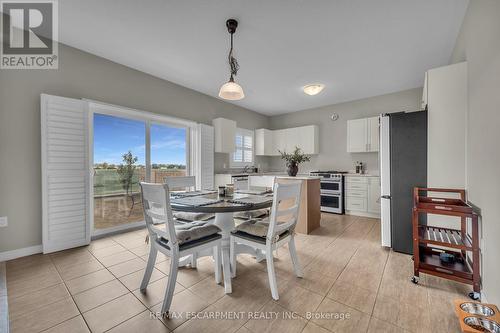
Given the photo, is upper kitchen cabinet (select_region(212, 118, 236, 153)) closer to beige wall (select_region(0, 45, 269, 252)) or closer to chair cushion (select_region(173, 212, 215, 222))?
beige wall (select_region(0, 45, 269, 252))

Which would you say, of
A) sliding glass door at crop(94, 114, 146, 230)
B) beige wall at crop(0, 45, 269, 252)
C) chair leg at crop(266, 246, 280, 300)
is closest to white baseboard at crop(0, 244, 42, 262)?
beige wall at crop(0, 45, 269, 252)

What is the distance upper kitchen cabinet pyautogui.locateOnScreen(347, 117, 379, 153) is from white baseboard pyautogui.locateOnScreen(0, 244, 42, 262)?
5462 millimetres

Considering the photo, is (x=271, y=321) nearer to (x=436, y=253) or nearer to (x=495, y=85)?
(x=436, y=253)

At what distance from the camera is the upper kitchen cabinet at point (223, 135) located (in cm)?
452

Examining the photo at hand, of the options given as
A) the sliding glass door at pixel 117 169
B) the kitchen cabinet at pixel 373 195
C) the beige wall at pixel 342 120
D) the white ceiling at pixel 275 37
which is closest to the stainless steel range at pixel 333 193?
the kitchen cabinet at pixel 373 195

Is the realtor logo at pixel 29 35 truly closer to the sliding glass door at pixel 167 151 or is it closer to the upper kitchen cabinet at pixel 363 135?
the sliding glass door at pixel 167 151

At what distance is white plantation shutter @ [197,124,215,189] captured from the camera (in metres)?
4.23

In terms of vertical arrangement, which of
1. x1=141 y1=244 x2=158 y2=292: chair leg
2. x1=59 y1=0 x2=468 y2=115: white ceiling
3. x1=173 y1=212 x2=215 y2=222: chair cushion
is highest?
x1=59 y1=0 x2=468 y2=115: white ceiling

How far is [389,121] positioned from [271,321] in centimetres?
252

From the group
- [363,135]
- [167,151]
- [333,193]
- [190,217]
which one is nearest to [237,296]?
[190,217]

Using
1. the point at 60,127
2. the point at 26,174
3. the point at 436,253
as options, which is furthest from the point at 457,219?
the point at 26,174

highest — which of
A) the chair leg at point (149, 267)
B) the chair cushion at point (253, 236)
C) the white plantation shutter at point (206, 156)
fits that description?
the white plantation shutter at point (206, 156)

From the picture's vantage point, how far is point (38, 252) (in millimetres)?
2486

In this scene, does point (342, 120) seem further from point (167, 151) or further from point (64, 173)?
point (64, 173)
